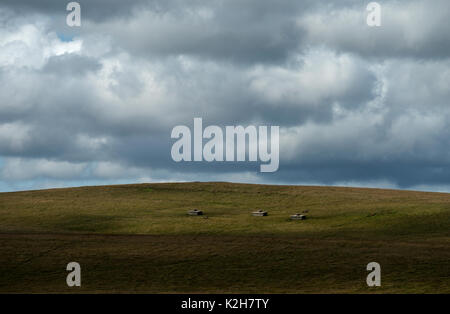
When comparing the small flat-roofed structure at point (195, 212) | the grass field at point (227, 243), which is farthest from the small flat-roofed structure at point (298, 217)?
the small flat-roofed structure at point (195, 212)

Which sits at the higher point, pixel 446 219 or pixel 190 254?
pixel 446 219

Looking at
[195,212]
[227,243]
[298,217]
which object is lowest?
[227,243]

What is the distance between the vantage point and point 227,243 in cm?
5059

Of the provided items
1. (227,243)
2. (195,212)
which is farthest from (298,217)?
(227,243)

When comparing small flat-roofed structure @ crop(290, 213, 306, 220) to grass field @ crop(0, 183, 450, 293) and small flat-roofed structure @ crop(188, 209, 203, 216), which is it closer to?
grass field @ crop(0, 183, 450, 293)

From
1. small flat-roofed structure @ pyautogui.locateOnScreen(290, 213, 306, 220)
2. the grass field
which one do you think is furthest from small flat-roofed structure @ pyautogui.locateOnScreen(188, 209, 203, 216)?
small flat-roofed structure @ pyautogui.locateOnScreen(290, 213, 306, 220)

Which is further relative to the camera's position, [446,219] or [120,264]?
[446,219]

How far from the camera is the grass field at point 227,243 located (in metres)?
40.6

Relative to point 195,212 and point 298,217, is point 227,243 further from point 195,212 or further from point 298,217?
point 195,212

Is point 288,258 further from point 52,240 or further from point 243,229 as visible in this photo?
point 52,240
